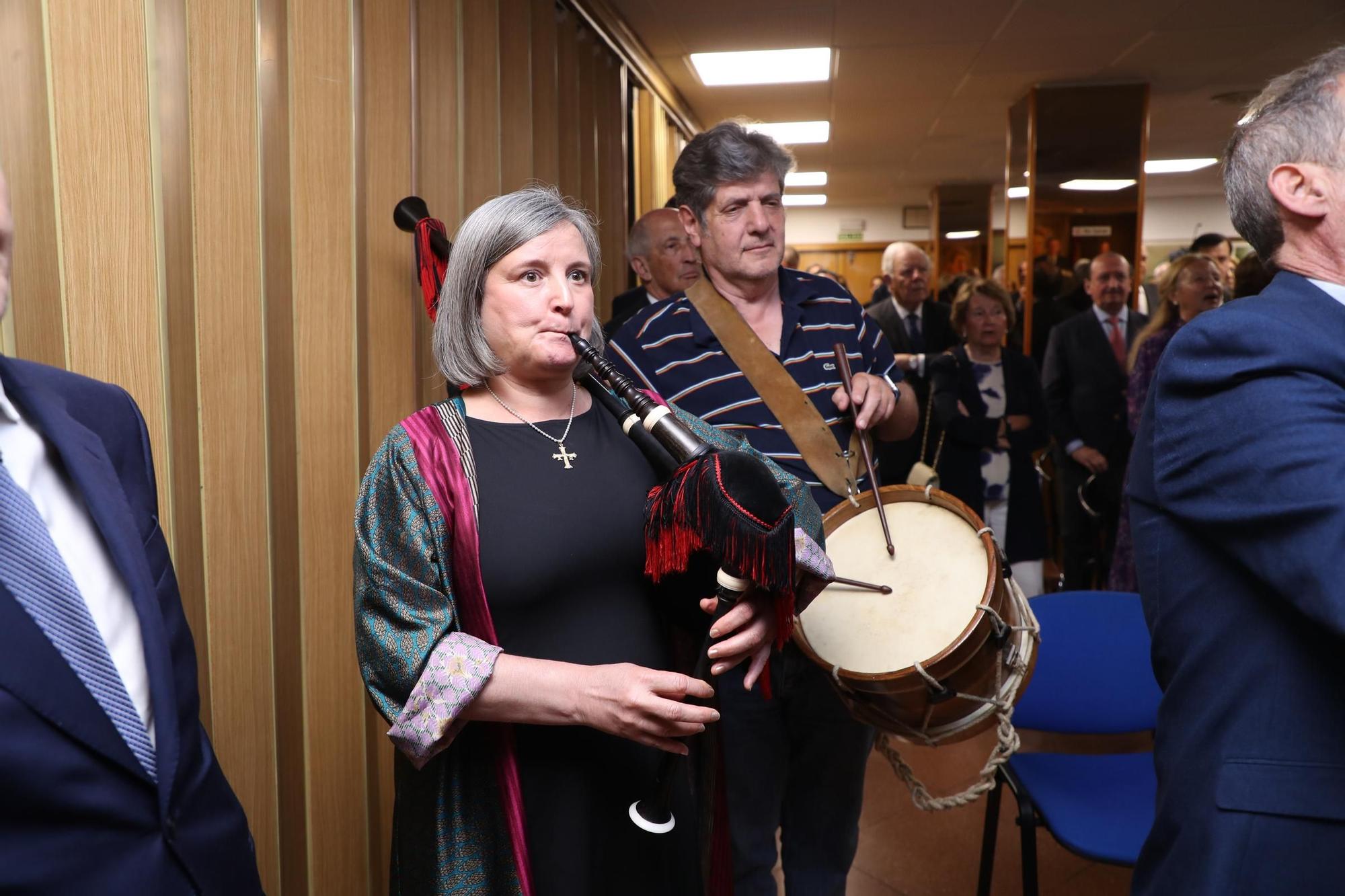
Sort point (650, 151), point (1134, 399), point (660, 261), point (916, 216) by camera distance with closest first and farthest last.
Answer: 1. point (660, 261)
2. point (1134, 399)
3. point (650, 151)
4. point (916, 216)

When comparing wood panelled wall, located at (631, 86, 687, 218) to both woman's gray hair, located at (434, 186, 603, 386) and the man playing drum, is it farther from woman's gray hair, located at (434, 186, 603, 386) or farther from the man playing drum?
woman's gray hair, located at (434, 186, 603, 386)

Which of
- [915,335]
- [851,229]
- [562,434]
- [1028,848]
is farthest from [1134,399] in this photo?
[851,229]

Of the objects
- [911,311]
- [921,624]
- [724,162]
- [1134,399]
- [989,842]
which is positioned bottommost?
[989,842]

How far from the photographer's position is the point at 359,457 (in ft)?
6.59

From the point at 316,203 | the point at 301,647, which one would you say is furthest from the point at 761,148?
the point at 301,647

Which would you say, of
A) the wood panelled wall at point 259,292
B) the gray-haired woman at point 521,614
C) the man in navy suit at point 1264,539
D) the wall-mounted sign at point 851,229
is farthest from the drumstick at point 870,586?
the wall-mounted sign at point 851,229

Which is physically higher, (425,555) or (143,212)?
(143,212)

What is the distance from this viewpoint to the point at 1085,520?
476 centimetres

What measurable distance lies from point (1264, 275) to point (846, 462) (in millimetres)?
2585

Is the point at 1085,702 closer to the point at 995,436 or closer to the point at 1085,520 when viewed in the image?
the point at 995,436

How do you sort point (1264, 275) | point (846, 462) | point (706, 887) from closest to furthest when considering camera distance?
point (706, 887) → point (846, 462) → point (1264, 275)

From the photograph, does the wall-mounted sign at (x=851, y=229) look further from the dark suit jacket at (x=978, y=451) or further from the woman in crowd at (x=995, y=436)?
the dark suit jacket at (x=978, y=451)

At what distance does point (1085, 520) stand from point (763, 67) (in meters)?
3.30

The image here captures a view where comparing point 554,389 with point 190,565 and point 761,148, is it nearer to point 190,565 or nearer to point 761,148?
point 190,565
